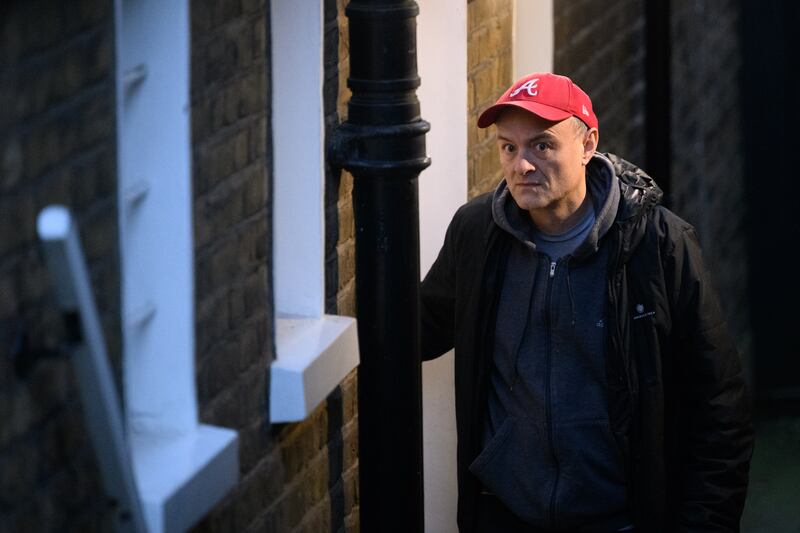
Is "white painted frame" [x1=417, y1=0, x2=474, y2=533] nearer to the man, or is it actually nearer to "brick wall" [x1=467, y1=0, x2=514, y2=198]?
"brick wall" [x1=467, y1=0, x2=514, y2=198]

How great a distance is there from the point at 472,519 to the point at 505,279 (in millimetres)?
632

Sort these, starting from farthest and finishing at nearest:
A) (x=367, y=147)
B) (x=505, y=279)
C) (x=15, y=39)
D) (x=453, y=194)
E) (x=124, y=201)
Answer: (x=453, y=194) → (x=505, y=279) → (x=367, y=147) → (x=124, y=201) → (x=15, y=39)

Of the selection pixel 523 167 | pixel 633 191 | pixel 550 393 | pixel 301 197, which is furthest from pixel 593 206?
pixel 301 197

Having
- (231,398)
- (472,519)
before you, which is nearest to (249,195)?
(231,398)

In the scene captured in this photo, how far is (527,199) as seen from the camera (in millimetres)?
3848

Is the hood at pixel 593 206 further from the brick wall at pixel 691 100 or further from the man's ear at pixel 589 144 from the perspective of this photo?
the brick wall at pixel 691 100

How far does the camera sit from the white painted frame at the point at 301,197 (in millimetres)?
3619

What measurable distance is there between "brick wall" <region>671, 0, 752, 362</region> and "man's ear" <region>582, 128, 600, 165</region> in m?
4.07

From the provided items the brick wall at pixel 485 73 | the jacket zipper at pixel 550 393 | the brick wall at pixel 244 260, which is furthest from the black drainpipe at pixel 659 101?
the brick wall at pixel 244 260

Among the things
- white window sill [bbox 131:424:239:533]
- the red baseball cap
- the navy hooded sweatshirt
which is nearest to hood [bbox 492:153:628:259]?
the navy hooded sweatshirt

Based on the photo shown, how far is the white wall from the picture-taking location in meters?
4.69

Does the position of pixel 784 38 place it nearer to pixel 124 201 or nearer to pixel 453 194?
pixel 453 194

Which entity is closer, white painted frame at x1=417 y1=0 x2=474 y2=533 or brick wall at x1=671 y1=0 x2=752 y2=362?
white painted frame at x1=417 y1=0 x2=474 y2=533

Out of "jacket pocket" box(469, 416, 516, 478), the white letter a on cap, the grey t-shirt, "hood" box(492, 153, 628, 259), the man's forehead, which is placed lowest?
"jacket pocket" box(469, 416, 516, 478)
